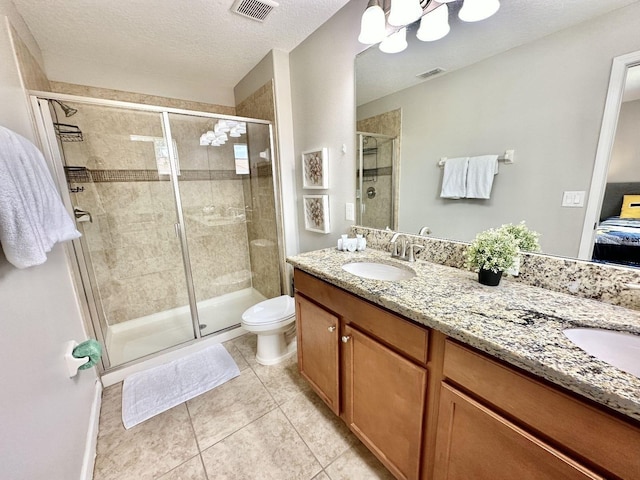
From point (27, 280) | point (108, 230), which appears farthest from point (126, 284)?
point (27, 280)

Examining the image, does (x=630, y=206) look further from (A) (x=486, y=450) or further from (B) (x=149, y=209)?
(B) (x=149, y=209)

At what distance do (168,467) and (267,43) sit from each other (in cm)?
273

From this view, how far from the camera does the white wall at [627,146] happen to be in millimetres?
768

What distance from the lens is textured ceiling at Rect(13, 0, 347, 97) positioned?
149cm

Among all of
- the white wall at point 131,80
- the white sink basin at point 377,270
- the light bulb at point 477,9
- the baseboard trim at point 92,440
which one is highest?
the white wall at point 131,80

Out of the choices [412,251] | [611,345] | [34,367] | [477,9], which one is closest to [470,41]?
[477,9]

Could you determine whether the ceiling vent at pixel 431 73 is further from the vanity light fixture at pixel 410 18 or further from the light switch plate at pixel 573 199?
the light switch plate at pixel 573 199

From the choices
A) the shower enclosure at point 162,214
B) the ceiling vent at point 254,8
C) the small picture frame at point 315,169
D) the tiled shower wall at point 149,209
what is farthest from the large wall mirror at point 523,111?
the tiled shower wall at point 149,209

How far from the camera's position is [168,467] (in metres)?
1.22

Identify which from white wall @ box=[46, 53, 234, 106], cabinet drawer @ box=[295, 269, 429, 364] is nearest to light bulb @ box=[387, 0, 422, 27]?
cabinet drawer @ box=[295, 269, 429, 364]

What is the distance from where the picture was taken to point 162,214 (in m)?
2.38

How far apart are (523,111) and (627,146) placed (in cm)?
34

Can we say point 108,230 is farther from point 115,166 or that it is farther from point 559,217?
point 559,217

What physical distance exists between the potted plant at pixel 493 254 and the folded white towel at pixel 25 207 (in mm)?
1552
